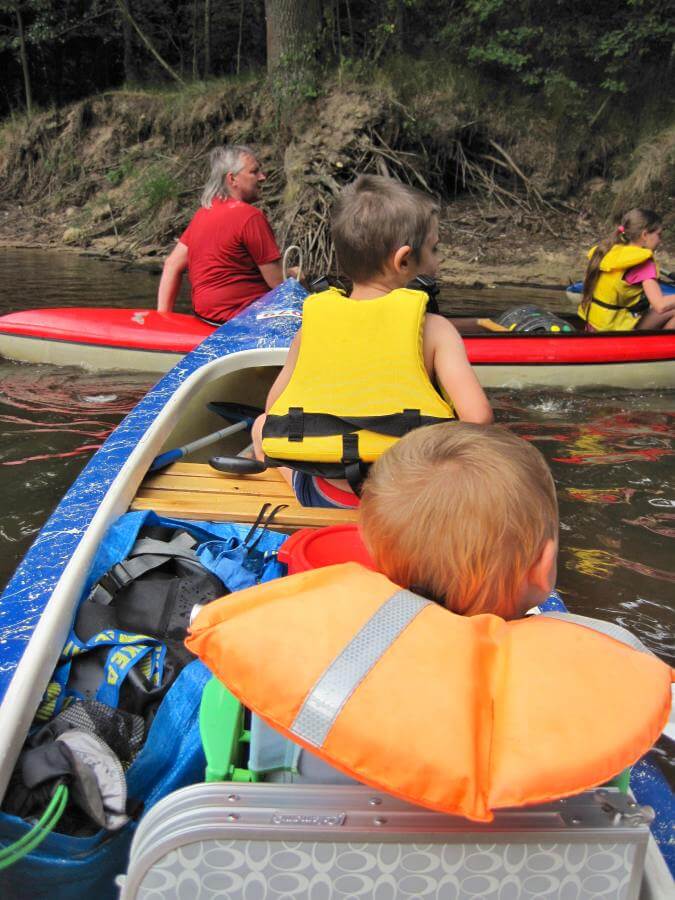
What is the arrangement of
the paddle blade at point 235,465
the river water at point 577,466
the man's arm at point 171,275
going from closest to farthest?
1. the paddle blade at point 235,465
2. the river water at point 577,466
3. the man's arm at point 171,275

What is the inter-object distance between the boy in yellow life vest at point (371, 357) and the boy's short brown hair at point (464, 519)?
1.10 metres

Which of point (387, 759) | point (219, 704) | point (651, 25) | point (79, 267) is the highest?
point (651, 25)

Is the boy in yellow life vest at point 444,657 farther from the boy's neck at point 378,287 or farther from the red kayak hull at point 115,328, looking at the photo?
the red kayak hull at point 115,328

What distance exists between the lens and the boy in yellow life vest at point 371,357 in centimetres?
209

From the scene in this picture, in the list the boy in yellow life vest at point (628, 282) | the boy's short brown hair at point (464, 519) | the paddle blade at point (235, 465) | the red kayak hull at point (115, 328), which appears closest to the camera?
the boy's short brown hair at point (464, 519)

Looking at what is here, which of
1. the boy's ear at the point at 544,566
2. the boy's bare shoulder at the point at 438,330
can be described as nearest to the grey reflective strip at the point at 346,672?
the boy's ear at the point at 544,566

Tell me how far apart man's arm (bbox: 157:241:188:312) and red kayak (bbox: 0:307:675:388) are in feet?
0.56

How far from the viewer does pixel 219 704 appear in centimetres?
104

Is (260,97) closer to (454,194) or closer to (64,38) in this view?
(454,194)

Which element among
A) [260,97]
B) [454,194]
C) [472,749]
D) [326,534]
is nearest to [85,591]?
[326,534]

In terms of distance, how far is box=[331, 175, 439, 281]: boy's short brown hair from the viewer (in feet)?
6.80

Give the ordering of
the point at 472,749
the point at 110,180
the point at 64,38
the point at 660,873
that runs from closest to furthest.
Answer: the point at 472,749, the point at 660,873, the point at 110,180, the point at 64,38

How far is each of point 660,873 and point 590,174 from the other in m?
11.7

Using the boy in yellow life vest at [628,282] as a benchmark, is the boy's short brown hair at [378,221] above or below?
above
